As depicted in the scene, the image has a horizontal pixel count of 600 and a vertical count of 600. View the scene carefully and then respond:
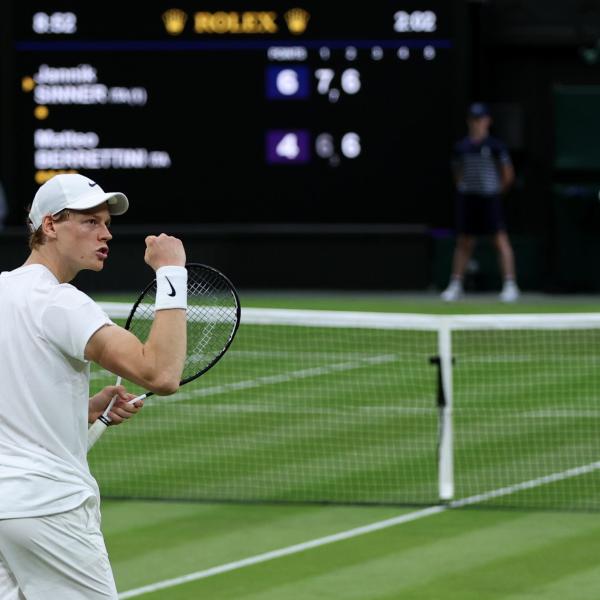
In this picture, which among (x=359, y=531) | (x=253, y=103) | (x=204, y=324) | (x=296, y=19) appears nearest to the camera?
(x=204, y=324)

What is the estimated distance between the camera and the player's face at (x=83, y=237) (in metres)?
4.45

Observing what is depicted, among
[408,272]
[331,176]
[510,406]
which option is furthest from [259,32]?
[510,406]

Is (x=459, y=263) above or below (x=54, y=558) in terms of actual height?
below

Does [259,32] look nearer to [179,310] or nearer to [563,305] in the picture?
[563,305]

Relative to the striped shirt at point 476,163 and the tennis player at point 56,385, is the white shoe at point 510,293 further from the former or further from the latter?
the tennis player at point 56,385

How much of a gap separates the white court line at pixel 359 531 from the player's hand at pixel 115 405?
7.78 feet

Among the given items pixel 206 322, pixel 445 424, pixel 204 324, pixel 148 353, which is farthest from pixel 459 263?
pixel 148 353

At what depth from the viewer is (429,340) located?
15266 mm

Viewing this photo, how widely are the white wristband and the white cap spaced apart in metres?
0.24

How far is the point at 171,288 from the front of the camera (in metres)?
4.33

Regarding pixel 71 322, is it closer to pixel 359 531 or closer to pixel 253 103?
pixel 359 531

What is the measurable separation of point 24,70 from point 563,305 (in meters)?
6.05

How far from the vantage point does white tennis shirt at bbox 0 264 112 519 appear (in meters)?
4.35

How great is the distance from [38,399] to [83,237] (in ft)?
1.39
